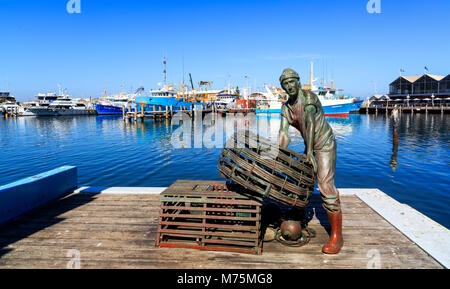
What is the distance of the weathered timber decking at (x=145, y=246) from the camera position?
3.76 metres

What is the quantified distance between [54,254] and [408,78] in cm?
11031

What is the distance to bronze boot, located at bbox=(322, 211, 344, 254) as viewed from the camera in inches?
155

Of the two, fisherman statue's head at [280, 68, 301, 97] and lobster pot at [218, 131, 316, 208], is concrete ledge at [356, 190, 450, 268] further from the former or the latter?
fisherman statue's head at [280, 68, 301, 97]

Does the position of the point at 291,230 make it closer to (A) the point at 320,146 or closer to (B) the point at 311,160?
(B) the point at 311,160

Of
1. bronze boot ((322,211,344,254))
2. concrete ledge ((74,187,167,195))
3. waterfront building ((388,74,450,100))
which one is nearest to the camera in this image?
bronze boot ((322,211,344,254))

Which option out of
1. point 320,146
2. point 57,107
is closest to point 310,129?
point 320,146

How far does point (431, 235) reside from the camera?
444 centimetres

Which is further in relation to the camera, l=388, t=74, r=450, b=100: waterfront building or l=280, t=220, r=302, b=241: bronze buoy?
l=388, t=74, r=450, b=100: waterfront building

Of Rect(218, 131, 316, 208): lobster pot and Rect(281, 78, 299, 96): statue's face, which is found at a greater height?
Rect(281, 78, 299, 96): statue's face

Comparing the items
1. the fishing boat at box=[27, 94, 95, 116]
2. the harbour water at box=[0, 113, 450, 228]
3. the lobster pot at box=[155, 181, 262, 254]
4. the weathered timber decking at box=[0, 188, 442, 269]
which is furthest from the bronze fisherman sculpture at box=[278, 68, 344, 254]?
the fishing boat at box=[27, 94, 95, 116]

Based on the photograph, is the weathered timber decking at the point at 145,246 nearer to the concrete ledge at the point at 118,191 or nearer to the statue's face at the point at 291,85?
the concrete ledge at the point at 118,191

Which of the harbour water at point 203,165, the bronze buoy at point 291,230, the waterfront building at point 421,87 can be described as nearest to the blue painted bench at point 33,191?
the bronze buoy at point 291,230

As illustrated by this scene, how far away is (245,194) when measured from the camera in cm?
430
